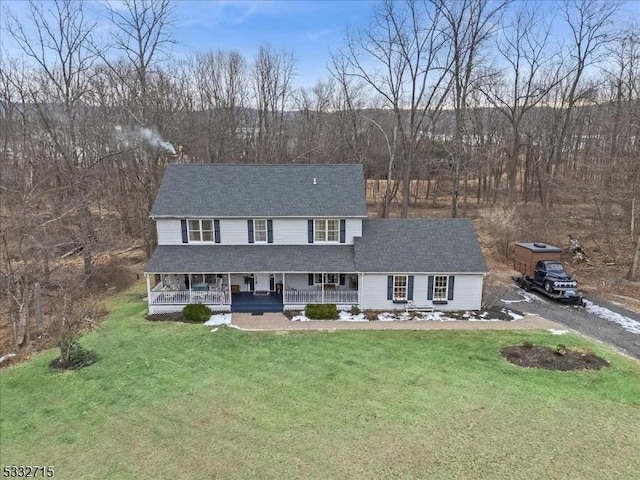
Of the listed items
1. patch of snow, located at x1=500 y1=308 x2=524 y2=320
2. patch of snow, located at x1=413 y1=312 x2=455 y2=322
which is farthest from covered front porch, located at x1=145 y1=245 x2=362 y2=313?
patch of snow, located at x1=500 y1=308 x2=524 y2=320

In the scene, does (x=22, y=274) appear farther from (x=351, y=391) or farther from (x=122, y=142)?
(x=122, y=142)

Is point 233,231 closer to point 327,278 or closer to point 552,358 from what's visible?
point 327,278

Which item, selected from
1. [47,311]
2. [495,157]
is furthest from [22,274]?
[495,157]

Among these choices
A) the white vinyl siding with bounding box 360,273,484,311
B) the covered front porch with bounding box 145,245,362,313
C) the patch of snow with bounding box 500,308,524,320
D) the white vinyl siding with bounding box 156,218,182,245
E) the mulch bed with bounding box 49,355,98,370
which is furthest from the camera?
the white vinyl siding with bounding box 156,218,182,245

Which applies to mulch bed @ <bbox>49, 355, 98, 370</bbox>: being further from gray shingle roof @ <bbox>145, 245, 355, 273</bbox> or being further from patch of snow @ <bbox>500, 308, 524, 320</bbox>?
patch of snow @ <bbox>500, 308, 524, 320</bbox>

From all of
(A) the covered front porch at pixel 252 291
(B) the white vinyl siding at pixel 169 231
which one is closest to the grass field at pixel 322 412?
(A) the covered front porch at pixel 252 291

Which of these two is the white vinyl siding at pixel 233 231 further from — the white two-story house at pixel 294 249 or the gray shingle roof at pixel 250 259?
the gray shingle roof at pixel 250 259
